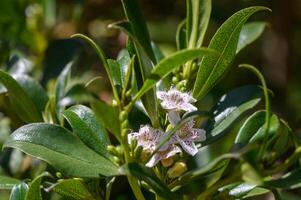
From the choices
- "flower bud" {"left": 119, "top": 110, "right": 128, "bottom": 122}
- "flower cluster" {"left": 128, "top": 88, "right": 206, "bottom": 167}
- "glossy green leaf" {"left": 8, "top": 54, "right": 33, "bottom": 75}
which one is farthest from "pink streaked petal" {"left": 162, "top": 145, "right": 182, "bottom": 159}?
"glossy green leaf" {"left": 8, "top": 54, "right": 33, "bottom": 75}

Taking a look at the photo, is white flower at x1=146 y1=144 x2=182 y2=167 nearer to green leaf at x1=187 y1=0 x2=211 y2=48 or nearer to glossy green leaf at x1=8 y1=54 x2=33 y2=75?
green leaf at x1=187 y1=0 x2=211 y2=48

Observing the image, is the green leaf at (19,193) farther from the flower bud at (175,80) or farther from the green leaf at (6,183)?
the flower bud at (175,80)

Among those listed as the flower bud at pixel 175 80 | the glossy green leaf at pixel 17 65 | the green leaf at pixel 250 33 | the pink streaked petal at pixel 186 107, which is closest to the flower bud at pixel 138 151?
the pink streaked petal at pixel 186 107

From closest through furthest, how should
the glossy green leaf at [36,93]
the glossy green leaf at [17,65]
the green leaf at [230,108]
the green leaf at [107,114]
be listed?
the green leaf at [107,114]
the green leaf at [230,108]
the glossy green leaf at [36,93]
the glossy green leaf at [17,65]

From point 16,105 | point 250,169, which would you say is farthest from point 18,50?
point 250,169

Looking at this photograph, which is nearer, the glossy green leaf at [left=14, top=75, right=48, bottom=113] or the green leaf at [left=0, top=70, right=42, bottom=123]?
the green leaf at [left=0, top=70, right=42, bottom=123]

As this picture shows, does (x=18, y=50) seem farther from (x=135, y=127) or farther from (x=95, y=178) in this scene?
(x=95, y=178)
